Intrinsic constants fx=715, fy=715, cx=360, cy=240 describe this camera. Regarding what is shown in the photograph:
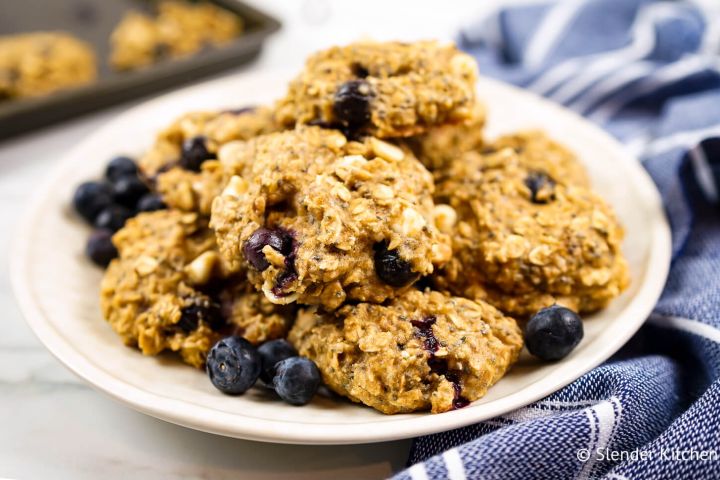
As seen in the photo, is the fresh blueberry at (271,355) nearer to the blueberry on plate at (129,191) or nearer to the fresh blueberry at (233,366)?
the fresh blueberry at (233,366)

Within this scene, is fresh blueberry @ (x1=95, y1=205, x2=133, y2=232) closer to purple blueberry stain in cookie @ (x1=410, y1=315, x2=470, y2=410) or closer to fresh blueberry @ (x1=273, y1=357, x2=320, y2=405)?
fresh blueberry @ (x1=273, y1=357, x2=320, y2=405)

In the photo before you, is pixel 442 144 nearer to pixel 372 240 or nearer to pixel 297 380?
pixel 372 240

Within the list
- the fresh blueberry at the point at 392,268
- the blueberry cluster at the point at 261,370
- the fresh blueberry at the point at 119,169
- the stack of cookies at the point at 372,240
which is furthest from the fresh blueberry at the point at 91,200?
the fresh blueberry at the point at 392,268

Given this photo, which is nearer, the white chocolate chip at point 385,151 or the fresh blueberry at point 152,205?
the white chocolate chip at point 385,151

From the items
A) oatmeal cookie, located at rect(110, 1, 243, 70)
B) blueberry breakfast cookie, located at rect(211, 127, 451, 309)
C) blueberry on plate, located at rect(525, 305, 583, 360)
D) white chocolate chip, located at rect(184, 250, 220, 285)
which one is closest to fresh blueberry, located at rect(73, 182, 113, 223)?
white chocolate chip, located at rect(184, 250, 220, 285)

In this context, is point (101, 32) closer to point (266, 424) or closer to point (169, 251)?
point (169, 251)
